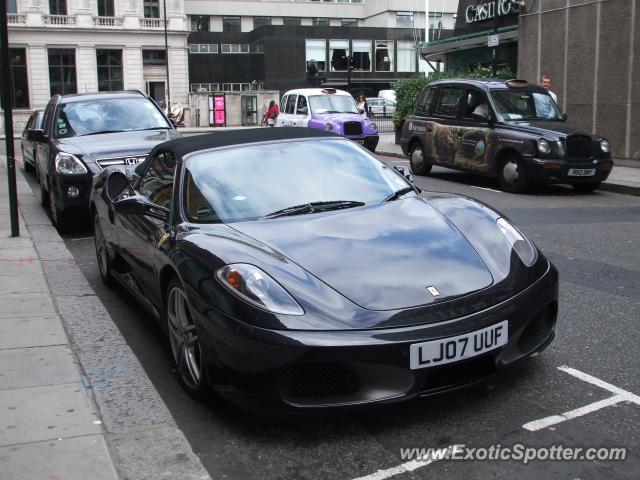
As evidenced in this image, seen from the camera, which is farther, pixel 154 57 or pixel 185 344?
pixel 154 57

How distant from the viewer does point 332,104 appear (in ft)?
69.3

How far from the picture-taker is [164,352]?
15.6 feet

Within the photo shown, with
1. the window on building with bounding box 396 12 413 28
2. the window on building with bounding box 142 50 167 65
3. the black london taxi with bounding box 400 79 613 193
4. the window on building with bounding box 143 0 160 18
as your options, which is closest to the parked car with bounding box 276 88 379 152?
the black london taxi with bounding box 400 79 613 193

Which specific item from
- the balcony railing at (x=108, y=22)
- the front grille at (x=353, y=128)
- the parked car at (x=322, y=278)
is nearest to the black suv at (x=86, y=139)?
the parked car at (x=322, y=278)

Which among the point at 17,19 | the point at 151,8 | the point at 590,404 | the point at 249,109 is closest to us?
the point at 590,404

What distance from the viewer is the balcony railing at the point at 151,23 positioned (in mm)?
61281

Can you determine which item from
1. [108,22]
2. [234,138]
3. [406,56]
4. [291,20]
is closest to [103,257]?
[234,138]

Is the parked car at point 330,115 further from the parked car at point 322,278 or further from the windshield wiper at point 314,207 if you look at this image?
the windshield wiper at point 314,207

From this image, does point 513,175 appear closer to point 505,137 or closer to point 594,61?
point 505,137

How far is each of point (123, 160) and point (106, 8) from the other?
5676 centimetres

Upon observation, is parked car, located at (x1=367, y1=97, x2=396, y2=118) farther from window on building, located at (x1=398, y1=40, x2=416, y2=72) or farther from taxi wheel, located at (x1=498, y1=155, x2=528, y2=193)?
taxi wheel, located at (x1=498, y1=155, x2=528, y2=193)

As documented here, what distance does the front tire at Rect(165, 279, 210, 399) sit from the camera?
12.1ft

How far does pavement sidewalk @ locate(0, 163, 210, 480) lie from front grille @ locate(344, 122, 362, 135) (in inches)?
577

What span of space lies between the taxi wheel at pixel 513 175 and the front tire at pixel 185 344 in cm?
903
